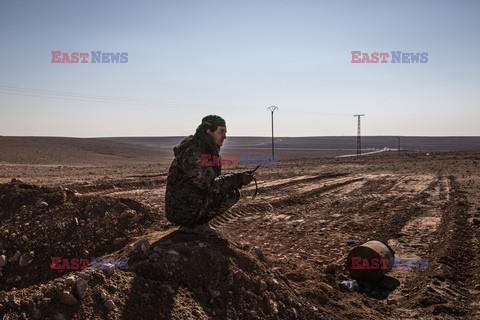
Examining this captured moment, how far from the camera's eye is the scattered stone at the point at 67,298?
290 centimetres

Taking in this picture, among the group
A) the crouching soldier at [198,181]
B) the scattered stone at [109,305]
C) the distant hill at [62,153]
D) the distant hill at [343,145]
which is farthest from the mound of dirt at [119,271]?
the distant hill at [343,145]

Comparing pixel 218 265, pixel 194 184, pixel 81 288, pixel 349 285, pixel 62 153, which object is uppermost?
pixel 194 184

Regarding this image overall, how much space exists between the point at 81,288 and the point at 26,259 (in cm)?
193

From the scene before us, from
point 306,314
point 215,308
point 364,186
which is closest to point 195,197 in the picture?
point 215,308

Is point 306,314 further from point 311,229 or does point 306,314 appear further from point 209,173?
point 311,229

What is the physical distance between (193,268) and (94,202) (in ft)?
8.10

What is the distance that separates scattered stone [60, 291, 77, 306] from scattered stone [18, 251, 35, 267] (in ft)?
6.21

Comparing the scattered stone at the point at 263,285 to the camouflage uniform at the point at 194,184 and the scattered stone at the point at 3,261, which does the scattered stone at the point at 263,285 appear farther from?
the scattered stone at the point at 3,261

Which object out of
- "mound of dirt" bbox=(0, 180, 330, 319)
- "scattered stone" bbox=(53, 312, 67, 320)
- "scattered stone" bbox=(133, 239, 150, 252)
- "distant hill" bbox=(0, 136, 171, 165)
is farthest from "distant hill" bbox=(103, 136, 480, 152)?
"scattered stone" bbox=(53, 312, 67, 320)

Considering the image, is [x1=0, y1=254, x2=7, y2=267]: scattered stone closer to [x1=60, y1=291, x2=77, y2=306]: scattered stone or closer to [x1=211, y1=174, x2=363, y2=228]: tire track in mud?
[x1=60, y1=291, x2=77, y2=306]: scattered stone

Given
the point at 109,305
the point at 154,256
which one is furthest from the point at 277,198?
the point at 109,305

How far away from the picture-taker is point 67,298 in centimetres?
290

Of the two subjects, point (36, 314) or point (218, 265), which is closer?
point (36, 314)

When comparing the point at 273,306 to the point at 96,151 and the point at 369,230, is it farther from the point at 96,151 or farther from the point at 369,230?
the point at 96,151
